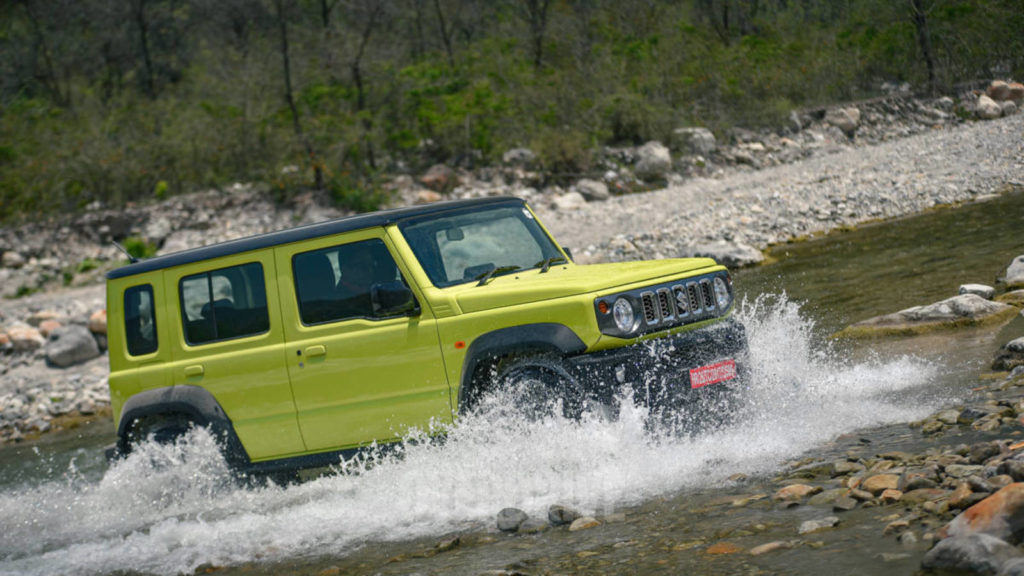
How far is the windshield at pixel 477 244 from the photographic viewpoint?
6223mm

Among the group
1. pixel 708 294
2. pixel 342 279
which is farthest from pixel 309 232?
pixel 708 294

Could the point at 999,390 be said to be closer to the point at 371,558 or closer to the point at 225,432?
the point at 371,558

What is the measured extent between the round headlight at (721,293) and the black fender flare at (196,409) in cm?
339

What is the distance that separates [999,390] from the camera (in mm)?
6223

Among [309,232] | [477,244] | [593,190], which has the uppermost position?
[593,190]

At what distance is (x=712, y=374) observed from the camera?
227 inches

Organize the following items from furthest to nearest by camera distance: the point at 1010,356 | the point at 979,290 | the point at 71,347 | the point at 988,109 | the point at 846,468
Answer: the point at 988,109 → the point at 71,347 → the point at 979,290 → the point at 1010,356 → the point at 846,468

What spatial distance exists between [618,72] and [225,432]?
77.8 ft

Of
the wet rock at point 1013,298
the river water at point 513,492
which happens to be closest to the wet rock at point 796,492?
the river water at point 513,492

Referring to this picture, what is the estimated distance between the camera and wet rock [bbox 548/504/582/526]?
206 inches

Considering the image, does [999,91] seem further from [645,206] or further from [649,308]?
[649,308]

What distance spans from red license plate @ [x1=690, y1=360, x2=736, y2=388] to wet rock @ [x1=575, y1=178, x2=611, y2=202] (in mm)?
16356

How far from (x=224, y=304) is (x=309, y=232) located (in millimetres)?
897

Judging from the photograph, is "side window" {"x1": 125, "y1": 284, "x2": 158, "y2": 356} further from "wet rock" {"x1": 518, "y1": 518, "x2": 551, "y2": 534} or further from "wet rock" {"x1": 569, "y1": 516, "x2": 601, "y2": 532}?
"wet rock" {"x1": 569, "y1": 516, "x2": 601, "y2": 532}
